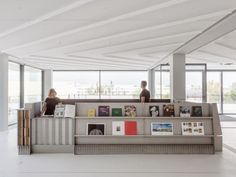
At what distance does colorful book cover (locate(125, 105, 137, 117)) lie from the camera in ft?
20.0

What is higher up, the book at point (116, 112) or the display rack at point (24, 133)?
the book at point (116, 112)

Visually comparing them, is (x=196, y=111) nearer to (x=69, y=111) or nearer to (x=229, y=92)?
(x=69, y=111)

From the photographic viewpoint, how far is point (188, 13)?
5.07 meters

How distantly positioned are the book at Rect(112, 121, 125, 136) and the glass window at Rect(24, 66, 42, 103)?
8.22 m

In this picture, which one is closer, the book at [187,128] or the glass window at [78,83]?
Result: the book at [187,128]

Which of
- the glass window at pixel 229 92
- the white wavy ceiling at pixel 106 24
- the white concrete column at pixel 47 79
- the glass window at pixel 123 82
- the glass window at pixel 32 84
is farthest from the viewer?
the glass window at pixel 123 82

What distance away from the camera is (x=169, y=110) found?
20.0 ft

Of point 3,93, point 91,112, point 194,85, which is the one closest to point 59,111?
point 91,112

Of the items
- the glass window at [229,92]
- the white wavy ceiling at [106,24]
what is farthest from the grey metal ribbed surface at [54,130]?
the glass window at [229,92]

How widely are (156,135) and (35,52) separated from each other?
→ 225 inches

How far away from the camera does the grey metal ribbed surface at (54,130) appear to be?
5949 mm

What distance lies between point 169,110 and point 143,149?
100 centimetres

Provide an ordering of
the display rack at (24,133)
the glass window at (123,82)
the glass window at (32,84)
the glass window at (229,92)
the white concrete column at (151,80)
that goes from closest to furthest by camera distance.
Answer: the display rack at (24,133), the glass window at (32,84), the white concrete column at (151,80), the glass window at (229,92), the glass window at (123,82)

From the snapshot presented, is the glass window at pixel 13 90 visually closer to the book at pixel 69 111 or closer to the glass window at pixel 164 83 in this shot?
the book at pixel 69 111
